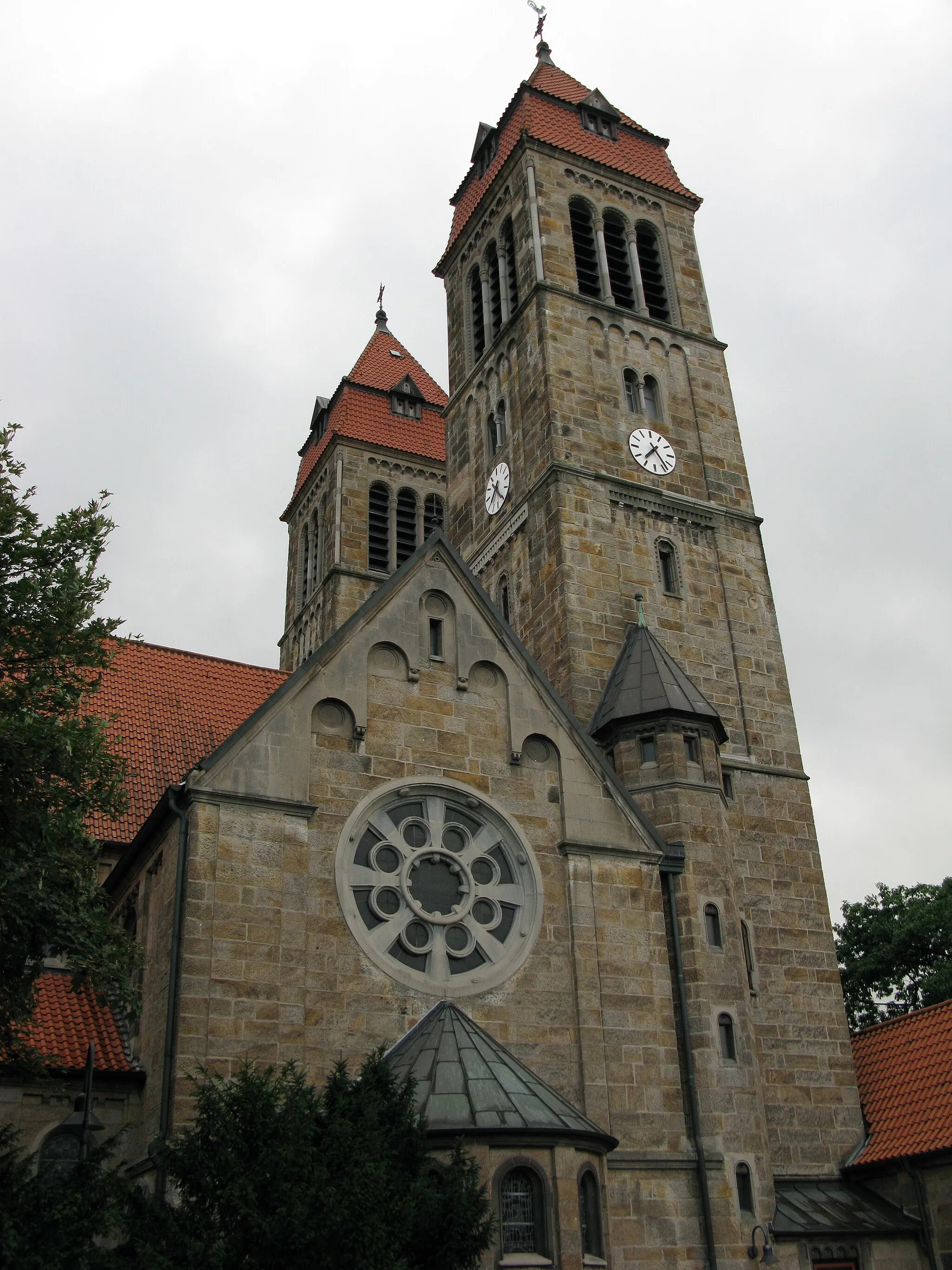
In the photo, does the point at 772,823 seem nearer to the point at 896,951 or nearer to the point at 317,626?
the point at 896,951

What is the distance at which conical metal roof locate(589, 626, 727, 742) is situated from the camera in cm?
2259

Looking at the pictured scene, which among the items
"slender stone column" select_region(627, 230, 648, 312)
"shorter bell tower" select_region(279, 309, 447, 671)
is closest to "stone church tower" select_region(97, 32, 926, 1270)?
"slender stone column" select_region(627, 230, 648, 312)

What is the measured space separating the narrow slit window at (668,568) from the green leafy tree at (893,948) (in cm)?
1487

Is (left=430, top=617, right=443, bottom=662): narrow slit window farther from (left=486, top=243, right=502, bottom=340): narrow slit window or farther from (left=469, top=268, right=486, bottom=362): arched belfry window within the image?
(left=469, top=268, right=486, bottom=362): arched belfry window

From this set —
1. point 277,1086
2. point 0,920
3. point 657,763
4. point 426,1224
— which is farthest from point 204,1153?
point 657,763

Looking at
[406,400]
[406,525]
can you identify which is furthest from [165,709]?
[406,400]

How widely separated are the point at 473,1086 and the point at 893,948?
84.0 feet

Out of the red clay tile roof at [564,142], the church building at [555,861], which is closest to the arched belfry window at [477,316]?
the red clay tile roof at [564,142]

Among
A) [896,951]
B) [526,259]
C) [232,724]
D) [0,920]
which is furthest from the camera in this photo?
→ [896,951]

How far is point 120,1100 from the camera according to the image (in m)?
17.4

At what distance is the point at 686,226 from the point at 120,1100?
26.4 meters

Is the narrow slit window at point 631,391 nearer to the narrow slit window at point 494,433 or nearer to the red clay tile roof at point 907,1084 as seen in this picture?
the narrow slit window at point 494,433

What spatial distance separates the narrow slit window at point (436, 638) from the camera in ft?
66.7

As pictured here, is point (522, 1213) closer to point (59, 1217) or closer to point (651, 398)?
point (59, 1217)
